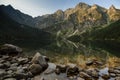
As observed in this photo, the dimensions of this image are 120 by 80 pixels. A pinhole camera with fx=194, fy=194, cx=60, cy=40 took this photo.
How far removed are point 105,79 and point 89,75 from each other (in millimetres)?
2061

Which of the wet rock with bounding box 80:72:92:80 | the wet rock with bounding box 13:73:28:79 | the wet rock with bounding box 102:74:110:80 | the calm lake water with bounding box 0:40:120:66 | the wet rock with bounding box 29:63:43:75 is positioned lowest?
the wet rock with bounding box 102:74:110:80

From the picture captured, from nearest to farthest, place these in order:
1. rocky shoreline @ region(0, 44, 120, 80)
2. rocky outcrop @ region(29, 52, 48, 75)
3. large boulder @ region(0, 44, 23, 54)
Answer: rocky shoreline @ region(0, 44, 120, 80) → rocky outcrop @ region(29, 52, 48, 75) → large boulder @ region(0, 44, 23, 54)

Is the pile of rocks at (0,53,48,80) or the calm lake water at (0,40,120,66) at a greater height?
the calm lake water at (0,40,120,66)

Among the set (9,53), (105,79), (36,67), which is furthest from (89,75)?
(9,53)

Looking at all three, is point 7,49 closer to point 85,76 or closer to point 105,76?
point 85,76

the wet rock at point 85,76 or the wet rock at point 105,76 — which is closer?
the wet rock at point 85,76

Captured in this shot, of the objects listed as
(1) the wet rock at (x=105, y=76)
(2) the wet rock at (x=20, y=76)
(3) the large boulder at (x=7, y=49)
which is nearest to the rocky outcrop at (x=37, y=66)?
(2) the wet rock at (x=20, y=76)

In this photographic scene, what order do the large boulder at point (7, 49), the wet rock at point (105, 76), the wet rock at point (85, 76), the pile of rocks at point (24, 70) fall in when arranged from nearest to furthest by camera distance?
the pile of rocks at point (24, 70)
the wet rock at point (85, 76)
the wet rock at point (105, 76)
the large boulder at point (7, 49)

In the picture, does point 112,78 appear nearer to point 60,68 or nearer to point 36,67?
point 60,68

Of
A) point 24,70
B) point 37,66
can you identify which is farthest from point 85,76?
point 24,70

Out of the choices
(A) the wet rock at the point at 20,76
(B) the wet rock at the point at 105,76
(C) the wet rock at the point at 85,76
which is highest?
(A) the wet rock at the point at 20,76

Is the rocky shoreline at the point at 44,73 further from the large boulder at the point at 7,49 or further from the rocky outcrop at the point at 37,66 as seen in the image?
the large boulder at the point at 7,49

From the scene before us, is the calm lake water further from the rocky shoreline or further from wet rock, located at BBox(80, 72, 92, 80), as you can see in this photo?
wet rock, located at BBox(80, 72, 92, 80)

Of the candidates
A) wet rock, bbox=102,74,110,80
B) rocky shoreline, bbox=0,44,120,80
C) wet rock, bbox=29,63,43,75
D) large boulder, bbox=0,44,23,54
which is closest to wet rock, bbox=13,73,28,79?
rocky shoreline, bbox=0,44,120,80
